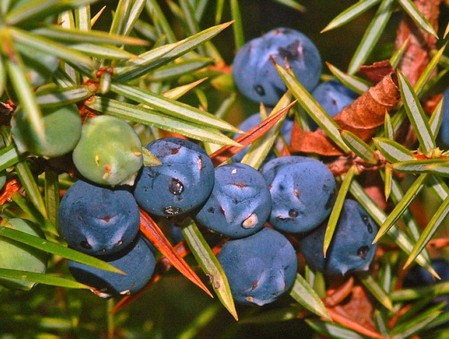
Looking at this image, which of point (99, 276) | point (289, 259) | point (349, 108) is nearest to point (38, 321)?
point (99, 276)

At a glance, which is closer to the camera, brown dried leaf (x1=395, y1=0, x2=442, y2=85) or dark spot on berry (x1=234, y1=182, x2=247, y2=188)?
dark spot on berry (x1=234, y1=182, x2=247, y2=188)

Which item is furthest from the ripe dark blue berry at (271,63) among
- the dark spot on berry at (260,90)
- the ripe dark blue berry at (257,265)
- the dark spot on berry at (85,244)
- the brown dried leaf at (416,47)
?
the dark spot on berry at (85,244)

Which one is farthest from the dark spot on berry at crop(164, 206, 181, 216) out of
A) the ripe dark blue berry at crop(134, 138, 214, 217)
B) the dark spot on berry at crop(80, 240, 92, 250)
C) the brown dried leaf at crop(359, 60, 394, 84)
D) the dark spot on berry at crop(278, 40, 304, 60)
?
the dark spot on berry at crop(278, 40, 304, 60)

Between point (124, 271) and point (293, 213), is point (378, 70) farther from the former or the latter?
point (124, 271)

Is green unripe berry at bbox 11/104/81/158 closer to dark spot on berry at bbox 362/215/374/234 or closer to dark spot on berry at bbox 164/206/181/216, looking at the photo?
dark spot on berry at bbox 164/206/181/216

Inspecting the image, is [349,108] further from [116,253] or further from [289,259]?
[116,253]

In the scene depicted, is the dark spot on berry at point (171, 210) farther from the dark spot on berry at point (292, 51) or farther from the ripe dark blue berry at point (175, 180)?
the dark spot on berry at point (292, 51)
